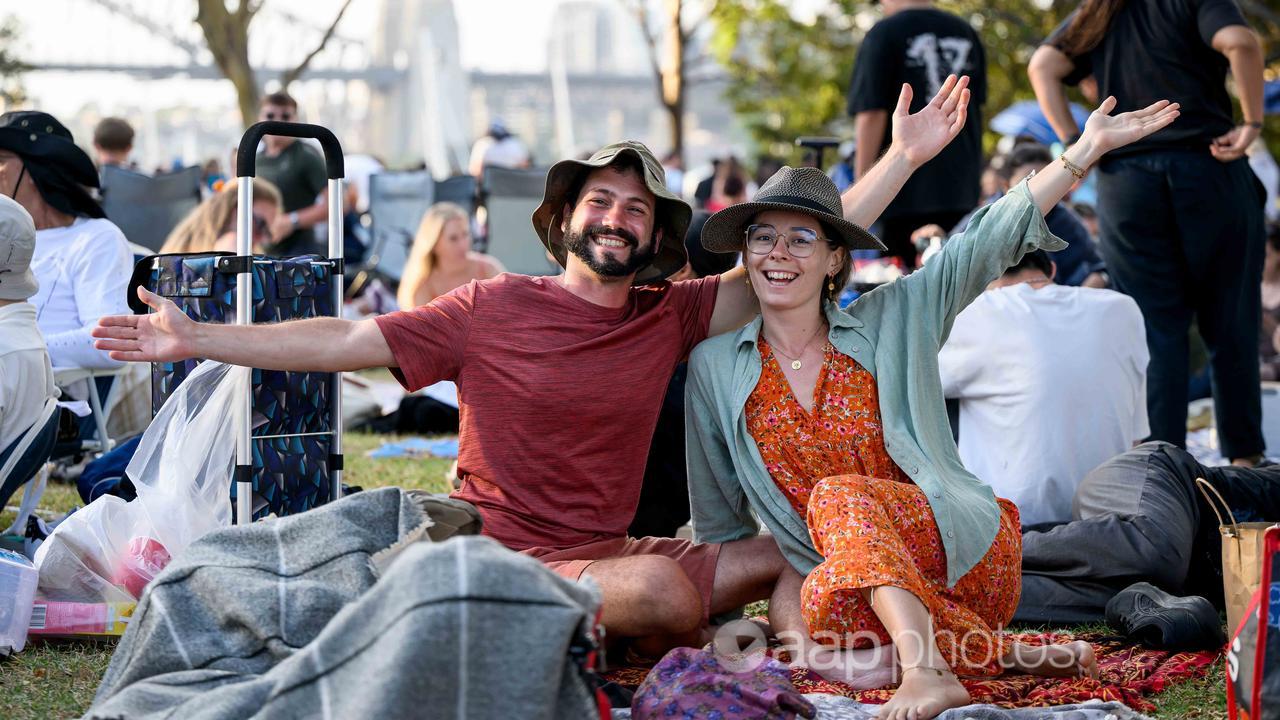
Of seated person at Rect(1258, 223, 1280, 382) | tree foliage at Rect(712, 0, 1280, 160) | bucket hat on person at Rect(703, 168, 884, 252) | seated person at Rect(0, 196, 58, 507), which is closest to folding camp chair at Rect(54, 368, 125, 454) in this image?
seated person at Rect(0, 196, 58, 507)

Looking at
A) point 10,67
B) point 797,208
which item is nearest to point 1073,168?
point 797,208

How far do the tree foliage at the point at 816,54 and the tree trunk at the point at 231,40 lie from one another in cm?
889

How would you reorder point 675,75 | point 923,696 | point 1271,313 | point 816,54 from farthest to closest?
point 816,54, point 675,75, point 1271,313, point 923,696

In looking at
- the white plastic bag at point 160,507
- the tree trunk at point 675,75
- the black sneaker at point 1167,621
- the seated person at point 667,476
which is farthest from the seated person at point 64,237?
the tree trunk at point 675,75

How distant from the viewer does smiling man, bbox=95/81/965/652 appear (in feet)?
12.9

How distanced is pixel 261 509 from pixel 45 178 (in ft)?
7.43

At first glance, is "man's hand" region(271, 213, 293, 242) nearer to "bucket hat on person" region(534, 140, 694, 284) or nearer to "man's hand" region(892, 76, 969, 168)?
"bucket hat on person" region(534, 140, 694, 284)

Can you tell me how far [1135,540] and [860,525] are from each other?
1362 millimetres

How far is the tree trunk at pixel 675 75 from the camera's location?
23.8 meters

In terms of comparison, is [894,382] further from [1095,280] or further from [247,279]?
[1095,280]

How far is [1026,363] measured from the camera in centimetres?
534

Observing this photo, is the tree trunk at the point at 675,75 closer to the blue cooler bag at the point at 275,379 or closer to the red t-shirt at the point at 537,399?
the blue cooler bag at the point at 275,379

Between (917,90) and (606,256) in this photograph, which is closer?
(606,256)

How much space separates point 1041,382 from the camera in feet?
17.5
